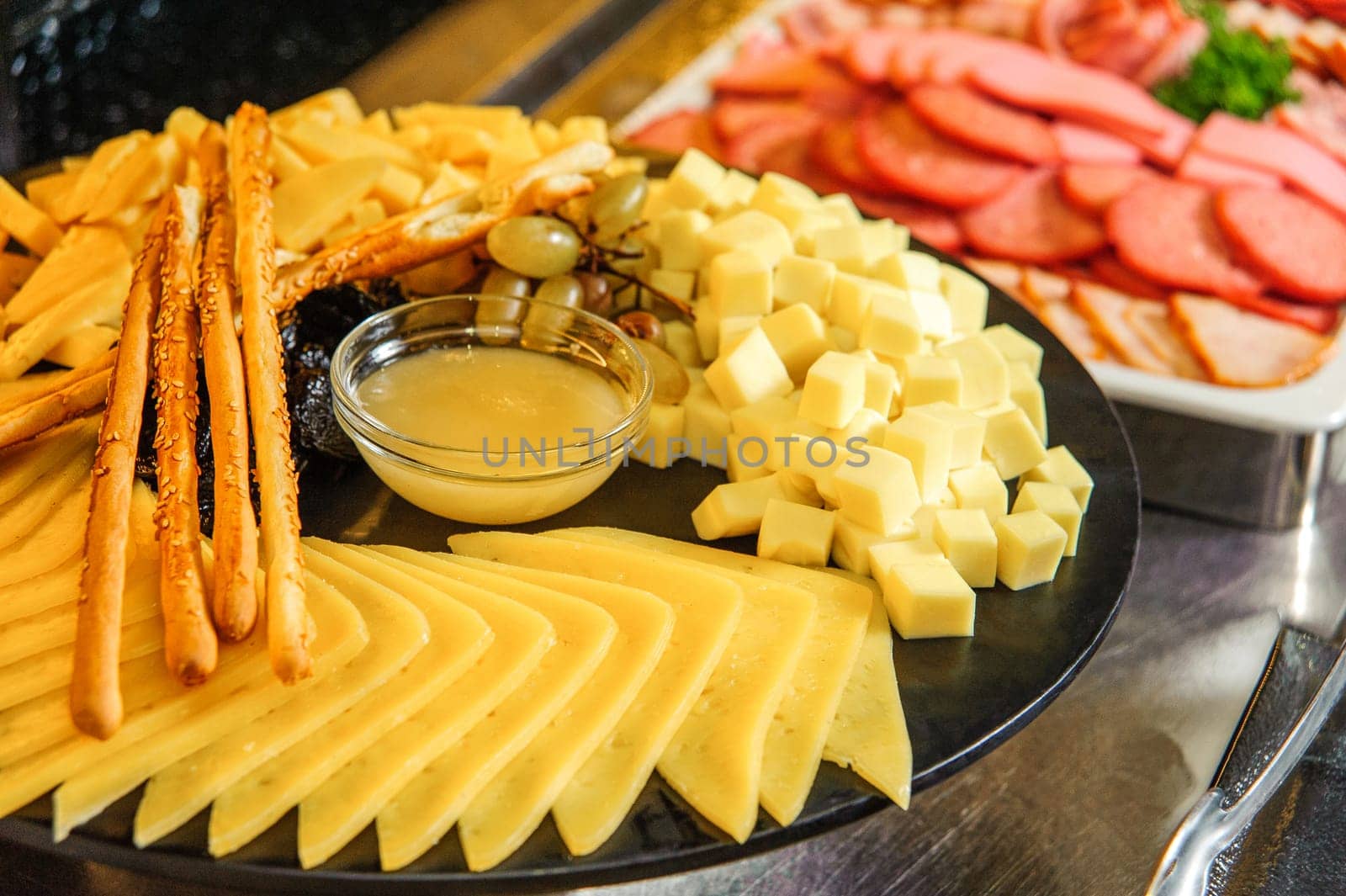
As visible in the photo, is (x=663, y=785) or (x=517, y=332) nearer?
(x=663, y=785)

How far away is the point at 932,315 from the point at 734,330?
10.7 inches

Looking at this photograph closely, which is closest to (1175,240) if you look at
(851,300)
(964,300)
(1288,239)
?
(1288,239)

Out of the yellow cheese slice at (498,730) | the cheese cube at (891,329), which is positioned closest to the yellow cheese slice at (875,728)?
the yellow cheese slice at (498,730)

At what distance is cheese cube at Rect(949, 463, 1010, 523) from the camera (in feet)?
4.53

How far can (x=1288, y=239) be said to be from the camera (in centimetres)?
220

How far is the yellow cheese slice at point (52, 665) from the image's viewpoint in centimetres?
103

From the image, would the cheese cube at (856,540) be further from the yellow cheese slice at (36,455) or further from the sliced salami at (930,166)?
the sliced salami at (930,166)

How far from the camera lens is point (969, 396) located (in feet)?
4.97

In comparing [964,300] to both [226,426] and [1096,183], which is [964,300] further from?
[226,426]

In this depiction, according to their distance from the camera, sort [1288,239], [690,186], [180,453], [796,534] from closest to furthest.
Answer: [180,453] → [796,534] → [690,186] → [1288,239]

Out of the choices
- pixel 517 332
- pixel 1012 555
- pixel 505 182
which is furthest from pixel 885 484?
pixel 505 182

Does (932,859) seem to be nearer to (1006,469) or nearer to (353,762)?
(1006,469)

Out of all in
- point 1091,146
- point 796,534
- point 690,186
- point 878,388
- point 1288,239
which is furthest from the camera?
point 1091,146

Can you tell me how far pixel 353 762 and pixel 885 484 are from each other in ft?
1.96
